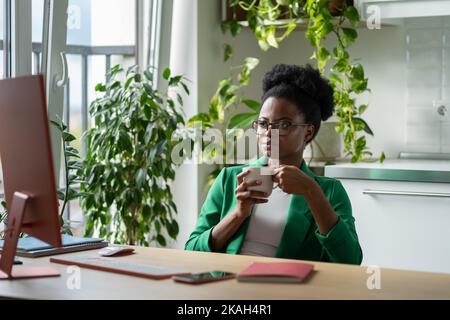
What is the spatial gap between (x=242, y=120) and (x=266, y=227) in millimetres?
1935

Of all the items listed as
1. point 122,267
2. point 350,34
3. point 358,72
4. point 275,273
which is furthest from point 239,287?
point 350,34

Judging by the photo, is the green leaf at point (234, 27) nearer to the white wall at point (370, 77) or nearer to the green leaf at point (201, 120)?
the white wall at point (370, 77)

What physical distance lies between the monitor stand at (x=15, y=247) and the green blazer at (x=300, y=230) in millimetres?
592

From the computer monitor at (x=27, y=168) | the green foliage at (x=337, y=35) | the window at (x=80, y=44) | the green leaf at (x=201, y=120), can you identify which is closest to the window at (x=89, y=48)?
the window at (x=80, y=44)

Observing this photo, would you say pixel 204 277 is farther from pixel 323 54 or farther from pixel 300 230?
pixel 323 54

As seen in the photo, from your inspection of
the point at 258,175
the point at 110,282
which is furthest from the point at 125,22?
the point at 110,282

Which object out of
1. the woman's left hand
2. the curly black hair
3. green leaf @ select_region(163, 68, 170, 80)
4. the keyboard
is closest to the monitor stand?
the keyboard

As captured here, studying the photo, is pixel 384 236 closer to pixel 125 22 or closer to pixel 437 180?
pixel 437 180

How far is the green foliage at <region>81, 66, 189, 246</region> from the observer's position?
3781mm

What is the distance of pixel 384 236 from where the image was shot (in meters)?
3.83

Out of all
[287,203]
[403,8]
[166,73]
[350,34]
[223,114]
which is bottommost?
[287,203]

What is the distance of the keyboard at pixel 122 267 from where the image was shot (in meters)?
2.04

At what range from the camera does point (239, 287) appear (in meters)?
1.92

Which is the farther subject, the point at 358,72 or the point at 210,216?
the point at 358,72
